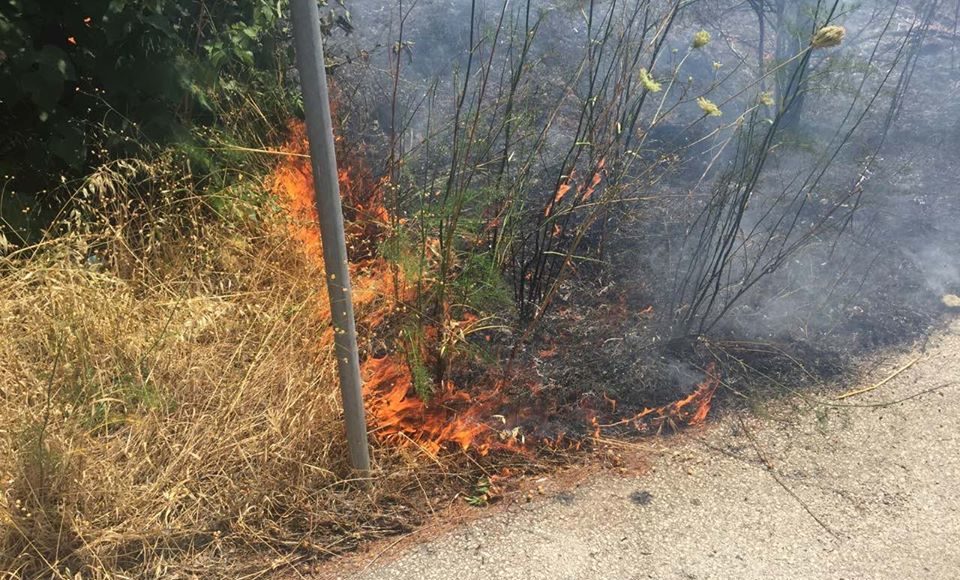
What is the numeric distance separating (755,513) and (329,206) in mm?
1553

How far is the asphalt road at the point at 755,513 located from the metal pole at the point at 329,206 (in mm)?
402

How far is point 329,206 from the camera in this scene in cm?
201

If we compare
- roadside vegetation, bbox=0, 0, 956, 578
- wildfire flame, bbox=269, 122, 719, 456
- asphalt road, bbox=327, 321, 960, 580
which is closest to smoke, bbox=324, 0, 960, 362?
roadside vegetation, bbox=0, 0, 956, 578

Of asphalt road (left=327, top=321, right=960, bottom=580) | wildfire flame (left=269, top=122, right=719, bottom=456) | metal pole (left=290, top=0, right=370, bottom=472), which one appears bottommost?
asphalt road (left=327, top=321, right=960, bottom=580)

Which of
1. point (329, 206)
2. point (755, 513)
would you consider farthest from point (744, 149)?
point (329, 206)

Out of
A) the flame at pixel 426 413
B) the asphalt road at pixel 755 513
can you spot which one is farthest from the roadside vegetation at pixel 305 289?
the asphalt road at pixel 755 513

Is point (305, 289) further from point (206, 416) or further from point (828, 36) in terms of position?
point (828, 36)

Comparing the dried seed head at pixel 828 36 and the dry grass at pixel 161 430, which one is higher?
the dried seed head at pixel 828 36

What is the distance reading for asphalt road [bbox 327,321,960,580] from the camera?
7.42 ft

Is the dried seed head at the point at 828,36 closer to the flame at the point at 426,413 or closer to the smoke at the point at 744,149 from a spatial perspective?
the smoke at the point at 744,149

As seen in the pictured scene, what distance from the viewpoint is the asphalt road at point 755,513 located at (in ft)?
7.42

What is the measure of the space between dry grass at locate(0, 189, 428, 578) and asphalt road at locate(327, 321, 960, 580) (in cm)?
29

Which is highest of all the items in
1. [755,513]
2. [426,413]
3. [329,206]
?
[329,206]

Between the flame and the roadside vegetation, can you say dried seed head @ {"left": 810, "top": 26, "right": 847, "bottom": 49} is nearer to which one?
the roadside vegetation
